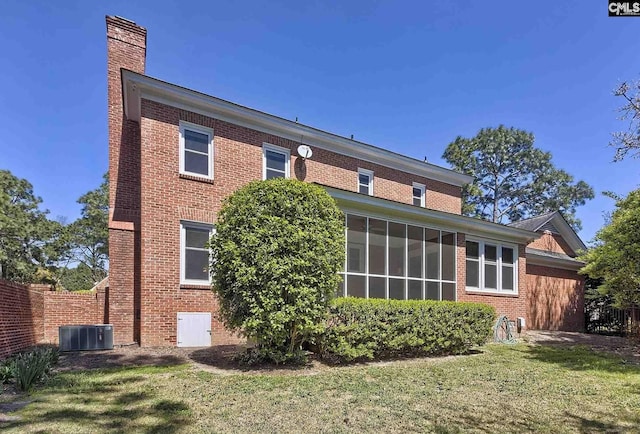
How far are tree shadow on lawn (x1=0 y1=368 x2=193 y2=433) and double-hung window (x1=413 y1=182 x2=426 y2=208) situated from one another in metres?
13.8

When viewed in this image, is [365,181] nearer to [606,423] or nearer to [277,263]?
[277,263]

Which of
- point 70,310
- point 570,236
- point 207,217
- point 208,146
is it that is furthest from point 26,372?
point 570,236

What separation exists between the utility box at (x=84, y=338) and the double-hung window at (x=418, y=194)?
12.8m

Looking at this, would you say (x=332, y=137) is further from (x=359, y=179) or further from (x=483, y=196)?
(x=483, y=196)

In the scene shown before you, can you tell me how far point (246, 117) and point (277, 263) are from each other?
655cm

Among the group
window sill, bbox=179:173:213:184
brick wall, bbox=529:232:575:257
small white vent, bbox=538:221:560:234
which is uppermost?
window sill, bbox=179:173:213:184

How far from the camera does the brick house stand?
10.2 m

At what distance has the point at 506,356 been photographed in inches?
373

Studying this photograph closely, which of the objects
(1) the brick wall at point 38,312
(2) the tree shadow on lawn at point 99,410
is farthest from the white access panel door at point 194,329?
(2) the tree shadow on lawn at point 99,410

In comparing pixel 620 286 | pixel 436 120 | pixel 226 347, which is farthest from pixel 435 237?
pixel 436 120

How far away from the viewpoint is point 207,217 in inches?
431

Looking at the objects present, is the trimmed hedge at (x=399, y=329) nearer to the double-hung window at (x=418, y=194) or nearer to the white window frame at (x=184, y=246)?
the white window frame at (x=184, y=246)

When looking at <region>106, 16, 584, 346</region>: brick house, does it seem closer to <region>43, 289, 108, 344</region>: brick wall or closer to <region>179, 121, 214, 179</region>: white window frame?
<region>179, 121, 214, 179</region>: white window frame

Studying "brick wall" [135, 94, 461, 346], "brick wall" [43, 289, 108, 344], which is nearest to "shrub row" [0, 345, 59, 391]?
"brick wall" [135, 94, 461, 346]
